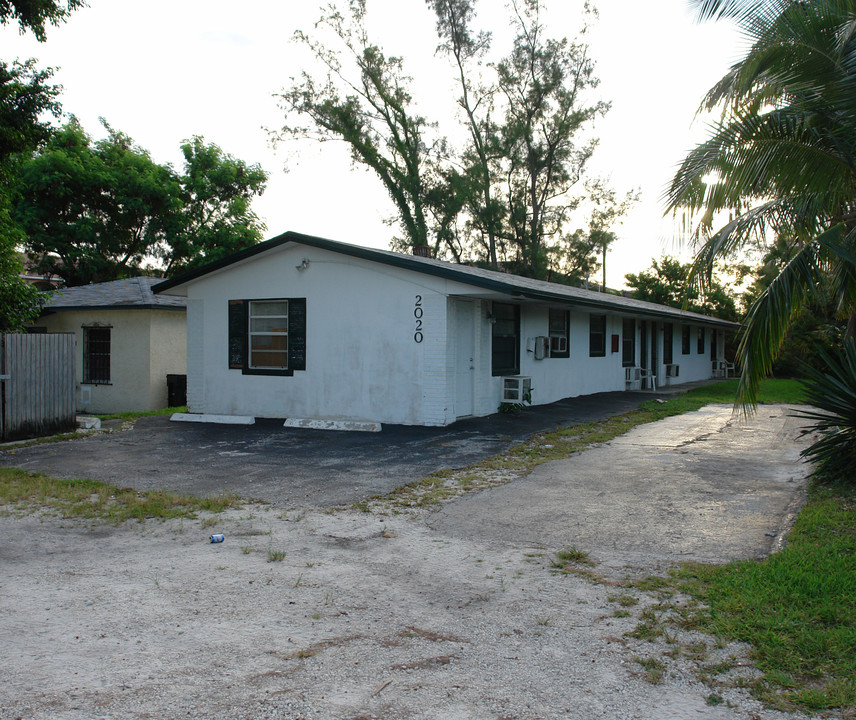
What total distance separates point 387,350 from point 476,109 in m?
24.9

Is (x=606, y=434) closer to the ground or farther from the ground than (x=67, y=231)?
closer to the ground

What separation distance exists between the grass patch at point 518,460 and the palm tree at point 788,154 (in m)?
2.93

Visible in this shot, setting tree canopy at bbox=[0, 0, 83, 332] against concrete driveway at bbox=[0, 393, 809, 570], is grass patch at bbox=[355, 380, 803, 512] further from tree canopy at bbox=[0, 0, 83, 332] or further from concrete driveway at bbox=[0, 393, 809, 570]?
tree canopy at bbox=[0, 0, 83, 332]

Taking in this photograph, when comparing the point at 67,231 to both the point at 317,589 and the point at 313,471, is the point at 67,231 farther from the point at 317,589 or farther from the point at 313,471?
the point at 317,589

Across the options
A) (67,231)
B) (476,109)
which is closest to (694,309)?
(476,109)

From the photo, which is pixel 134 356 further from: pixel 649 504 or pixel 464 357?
pixel 649 504

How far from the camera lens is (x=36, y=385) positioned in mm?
12375

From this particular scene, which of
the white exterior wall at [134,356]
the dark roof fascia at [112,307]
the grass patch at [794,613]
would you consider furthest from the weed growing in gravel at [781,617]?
the white exterior wall at [134,356]

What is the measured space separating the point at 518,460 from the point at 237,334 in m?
7.72

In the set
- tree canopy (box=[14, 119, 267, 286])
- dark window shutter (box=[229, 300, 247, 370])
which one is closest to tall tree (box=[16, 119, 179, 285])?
tree canopy (box=[14, 119, 267, 286])

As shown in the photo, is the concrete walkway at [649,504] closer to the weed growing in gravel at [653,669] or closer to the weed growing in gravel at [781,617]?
the weed growing in gravel at [781,617]

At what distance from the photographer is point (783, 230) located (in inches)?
391

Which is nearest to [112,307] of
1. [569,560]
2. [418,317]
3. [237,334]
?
[237,334]

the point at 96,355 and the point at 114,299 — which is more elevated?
the point at 114,299
